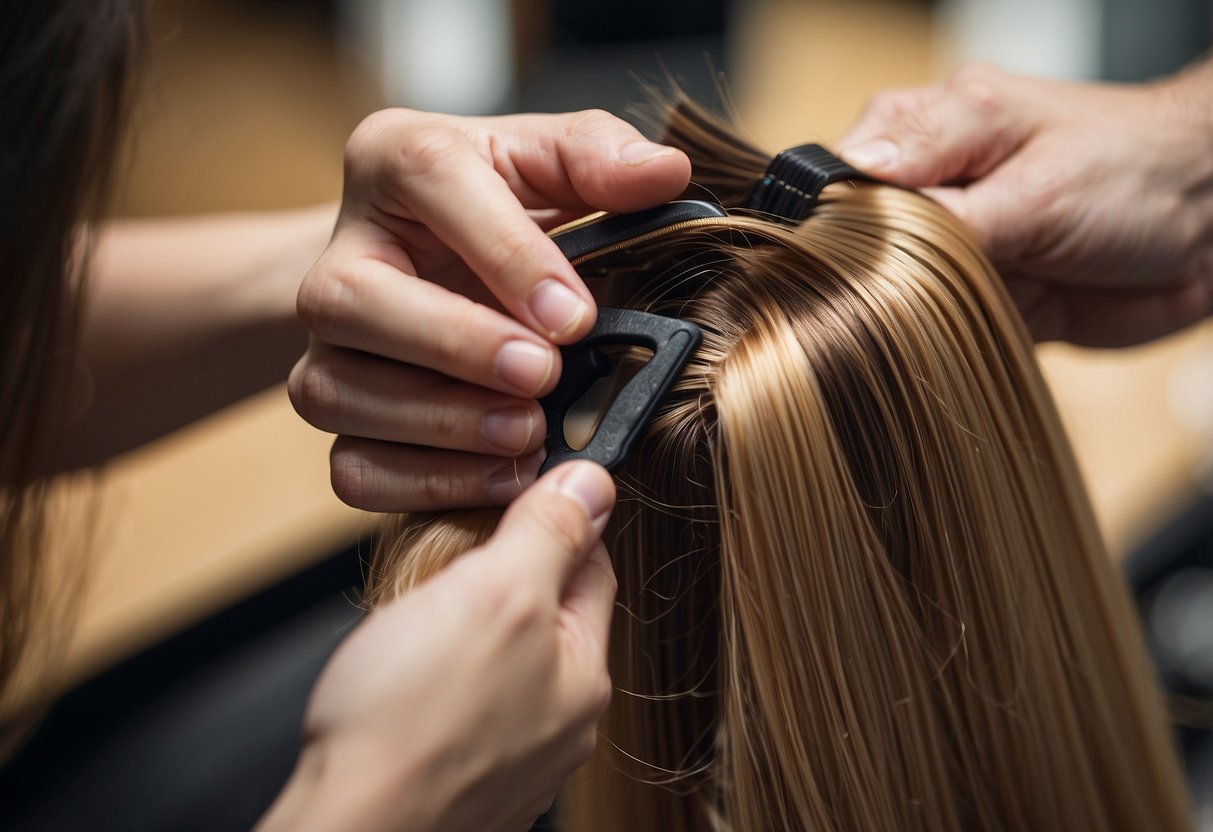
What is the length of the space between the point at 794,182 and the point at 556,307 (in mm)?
182

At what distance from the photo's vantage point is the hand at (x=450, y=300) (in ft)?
1.57

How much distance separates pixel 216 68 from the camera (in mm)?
2059

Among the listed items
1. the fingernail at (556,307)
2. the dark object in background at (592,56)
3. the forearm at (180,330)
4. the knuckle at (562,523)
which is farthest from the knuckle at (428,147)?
the dark object in background at (592,56)

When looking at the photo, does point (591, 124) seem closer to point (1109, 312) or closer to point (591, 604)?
point (591, 604)

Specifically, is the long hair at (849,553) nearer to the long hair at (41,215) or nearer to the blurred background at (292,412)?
the blurred background at (292,412)

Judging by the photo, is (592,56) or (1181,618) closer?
(1181,618)

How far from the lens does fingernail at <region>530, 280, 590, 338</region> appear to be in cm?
47

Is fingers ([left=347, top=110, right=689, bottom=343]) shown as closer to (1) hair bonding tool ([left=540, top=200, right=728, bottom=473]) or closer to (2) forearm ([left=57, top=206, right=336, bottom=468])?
(1) hair bonding tool ([left=540, top=200, right=728, bottom=473])

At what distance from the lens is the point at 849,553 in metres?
0.51

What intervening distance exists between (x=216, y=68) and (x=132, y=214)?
16.3 inches

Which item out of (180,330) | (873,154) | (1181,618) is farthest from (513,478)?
(1181,618)

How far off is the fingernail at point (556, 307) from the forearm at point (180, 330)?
20.6 inches

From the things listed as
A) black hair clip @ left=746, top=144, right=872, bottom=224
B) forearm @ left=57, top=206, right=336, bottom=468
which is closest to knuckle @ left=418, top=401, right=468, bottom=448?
black hair clip @ left=746, top=144, right=872, bottom=224

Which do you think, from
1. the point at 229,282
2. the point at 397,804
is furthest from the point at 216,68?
the point at 397,804
